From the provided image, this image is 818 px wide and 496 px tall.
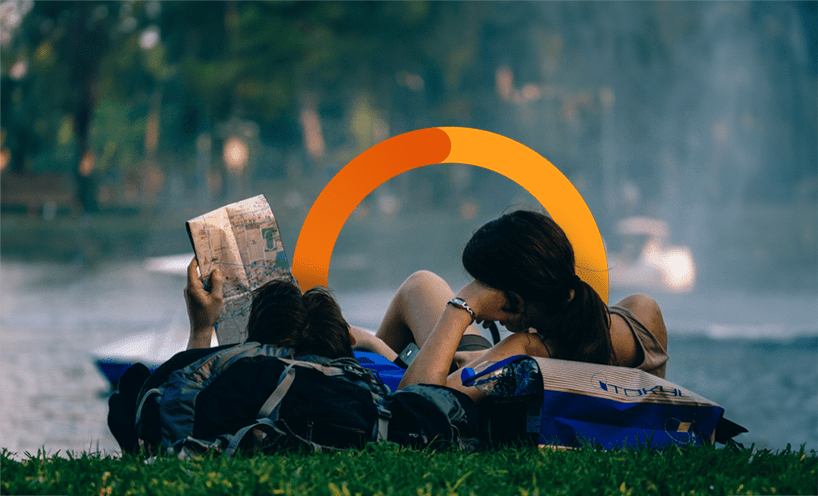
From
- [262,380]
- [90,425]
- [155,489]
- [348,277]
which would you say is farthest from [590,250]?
[348,277]

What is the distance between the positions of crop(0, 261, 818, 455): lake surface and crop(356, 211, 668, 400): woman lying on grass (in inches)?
42.3

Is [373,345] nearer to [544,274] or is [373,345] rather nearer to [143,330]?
[544,274]

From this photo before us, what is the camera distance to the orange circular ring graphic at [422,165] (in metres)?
3.29

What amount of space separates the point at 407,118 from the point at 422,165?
25918mm

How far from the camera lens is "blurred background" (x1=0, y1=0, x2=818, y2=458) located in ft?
84.7

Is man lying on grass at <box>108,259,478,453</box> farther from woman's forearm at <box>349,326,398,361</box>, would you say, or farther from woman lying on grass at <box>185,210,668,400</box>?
woman's forearm at <box>349,326,398,361</box>

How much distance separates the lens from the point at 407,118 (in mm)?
28891

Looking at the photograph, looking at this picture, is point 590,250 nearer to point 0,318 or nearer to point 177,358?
point 177,358

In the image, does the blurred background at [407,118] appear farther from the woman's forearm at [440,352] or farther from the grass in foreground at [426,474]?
the grass in foreground at [426,474]

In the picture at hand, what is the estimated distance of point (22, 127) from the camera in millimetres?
28672

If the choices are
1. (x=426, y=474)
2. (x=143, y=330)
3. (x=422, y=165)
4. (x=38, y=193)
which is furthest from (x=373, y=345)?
(x=38, y=193)

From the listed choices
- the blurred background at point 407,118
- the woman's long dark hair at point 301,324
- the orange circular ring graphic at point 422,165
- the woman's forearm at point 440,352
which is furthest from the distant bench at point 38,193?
the woman's forearm at point 440,352

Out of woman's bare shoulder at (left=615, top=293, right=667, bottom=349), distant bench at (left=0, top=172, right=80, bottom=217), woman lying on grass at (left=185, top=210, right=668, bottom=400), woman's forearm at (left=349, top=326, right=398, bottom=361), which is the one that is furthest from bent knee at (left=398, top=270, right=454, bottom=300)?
distant bench at (left=0, top=172, right=80, bottom=217)

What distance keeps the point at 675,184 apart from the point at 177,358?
1157 inches
